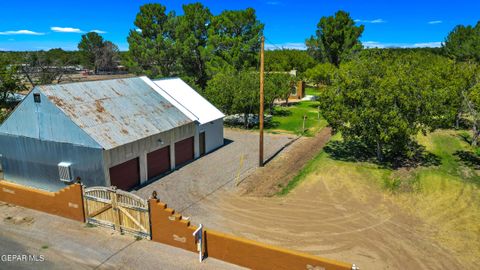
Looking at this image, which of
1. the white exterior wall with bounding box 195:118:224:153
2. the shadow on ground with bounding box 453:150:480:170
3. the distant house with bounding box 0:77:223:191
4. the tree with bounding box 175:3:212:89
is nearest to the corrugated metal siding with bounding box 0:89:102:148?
the distant house with bounding box 0:77:223:191

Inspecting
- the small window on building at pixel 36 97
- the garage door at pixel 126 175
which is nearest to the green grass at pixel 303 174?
the garage door at pixel 126 175

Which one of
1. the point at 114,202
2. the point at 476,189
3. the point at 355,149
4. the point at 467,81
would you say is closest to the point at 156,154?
the point at 114,202

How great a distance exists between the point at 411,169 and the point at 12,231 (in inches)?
853

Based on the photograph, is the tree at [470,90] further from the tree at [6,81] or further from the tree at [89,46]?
the tree at [89,46]

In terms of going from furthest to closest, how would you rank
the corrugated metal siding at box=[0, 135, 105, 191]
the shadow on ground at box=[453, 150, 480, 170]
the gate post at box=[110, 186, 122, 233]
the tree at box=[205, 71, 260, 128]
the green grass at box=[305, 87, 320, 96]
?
the green grass at box=[305, 87, 320, 96] → the tree at box=[205, 71, 260, 128] → the shadow on ground at box=[453, 150, 480, 170] → the corrugated metal siding at box=[0, 135, 105, 191] → the gate post at box=[110, 186, 122, 233]

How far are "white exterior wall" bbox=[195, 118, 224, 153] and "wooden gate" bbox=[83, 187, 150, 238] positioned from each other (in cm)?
1129

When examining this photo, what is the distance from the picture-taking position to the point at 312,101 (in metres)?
57.8

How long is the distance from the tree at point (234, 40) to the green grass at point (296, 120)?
8.37 metres

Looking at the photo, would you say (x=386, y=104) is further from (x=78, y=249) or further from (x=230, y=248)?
(x=78, y=249)

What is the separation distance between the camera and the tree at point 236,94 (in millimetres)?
33094

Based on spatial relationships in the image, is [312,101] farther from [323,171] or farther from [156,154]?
[156,154]

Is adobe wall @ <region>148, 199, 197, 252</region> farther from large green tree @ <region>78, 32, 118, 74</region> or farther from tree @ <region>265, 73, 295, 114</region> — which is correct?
large green tree @ <region>78, 32, 118, 74</region>

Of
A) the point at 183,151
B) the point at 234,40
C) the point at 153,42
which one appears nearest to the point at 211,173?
the point at 183,151

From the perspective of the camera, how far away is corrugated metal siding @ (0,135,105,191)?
1828 cm
